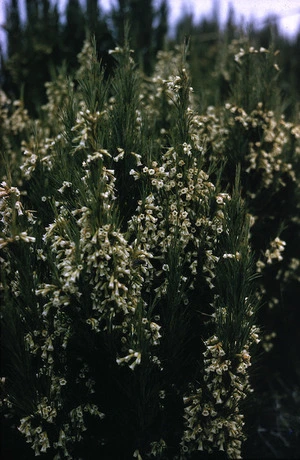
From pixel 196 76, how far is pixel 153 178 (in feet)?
8.55

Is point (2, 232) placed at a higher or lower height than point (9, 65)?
lower

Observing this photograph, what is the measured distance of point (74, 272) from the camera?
2576 millimetres

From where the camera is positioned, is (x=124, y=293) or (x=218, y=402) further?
(x=218, y=402)

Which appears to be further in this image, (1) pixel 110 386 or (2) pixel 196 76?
(2) pixel 196 76

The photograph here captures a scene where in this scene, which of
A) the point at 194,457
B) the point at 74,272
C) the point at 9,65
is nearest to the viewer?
the point at 74,272

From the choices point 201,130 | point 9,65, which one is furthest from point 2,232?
point 9,65

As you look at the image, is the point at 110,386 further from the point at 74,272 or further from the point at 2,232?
the point at 2,232

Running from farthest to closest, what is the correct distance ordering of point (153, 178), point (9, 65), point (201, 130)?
point (9, 65) < point (201, 130) < point (153, 178)

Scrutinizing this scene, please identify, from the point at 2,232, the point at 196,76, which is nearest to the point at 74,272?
the point at 2,232

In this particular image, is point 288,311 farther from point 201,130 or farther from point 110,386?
point 110,386

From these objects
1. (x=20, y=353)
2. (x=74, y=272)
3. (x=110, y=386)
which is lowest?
(x=110, y=386)

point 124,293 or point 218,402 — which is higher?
point 124,293

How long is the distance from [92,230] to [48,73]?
379 cm

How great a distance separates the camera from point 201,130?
3850 mm
